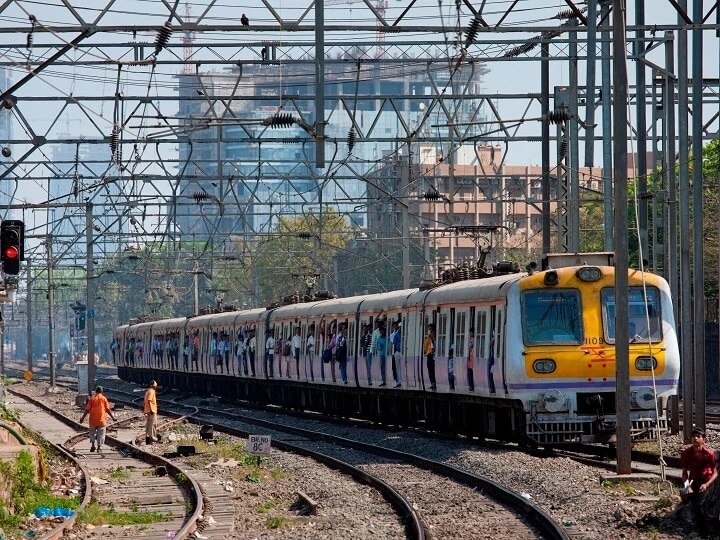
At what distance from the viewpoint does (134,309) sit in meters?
113

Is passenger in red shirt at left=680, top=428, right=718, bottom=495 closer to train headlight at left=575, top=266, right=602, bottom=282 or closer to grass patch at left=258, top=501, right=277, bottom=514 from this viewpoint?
grass patch at left=258, top=501, right=277, bottom=514

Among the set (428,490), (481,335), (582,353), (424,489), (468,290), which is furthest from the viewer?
(468,290)

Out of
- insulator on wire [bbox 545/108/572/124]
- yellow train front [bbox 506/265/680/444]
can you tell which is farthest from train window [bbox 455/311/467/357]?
insulator on wire [bbox 545/108/572/124]

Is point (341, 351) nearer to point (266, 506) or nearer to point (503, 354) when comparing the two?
point (503, 354)

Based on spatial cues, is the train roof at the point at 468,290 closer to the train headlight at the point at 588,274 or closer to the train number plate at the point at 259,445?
A: the train headlight at the point at 588,274

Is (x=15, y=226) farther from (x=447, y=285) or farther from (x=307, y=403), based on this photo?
(x=307, y=403)

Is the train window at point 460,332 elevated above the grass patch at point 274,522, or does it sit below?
above

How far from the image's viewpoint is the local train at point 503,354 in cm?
2092

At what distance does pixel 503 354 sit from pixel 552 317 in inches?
33.2

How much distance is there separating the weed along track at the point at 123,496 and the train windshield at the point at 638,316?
591cm

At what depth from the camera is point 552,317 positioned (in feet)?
69.9

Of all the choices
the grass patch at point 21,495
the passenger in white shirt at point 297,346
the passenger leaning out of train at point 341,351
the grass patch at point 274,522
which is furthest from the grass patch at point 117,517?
the passenger in white shirt at point 297,346

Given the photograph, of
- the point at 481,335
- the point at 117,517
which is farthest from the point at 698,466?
the point at 481,335

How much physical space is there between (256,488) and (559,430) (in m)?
4.48
